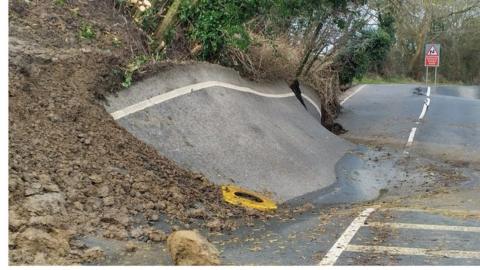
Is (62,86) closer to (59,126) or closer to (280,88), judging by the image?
(59,126)

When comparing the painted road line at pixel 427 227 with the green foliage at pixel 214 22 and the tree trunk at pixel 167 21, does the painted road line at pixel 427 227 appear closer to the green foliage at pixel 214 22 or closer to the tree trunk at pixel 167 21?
the tree trunk at pixel 167 21

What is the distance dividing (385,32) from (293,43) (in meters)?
6.49

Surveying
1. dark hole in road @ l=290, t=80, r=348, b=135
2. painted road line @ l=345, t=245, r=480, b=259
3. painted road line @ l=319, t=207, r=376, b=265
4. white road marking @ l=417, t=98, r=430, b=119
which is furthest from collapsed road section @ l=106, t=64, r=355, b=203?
white road marking @ l=417, t=98, r=430, b=119

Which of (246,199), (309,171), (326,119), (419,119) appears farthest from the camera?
(419,119)

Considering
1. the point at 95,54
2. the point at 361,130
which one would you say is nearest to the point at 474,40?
the point at 361,130

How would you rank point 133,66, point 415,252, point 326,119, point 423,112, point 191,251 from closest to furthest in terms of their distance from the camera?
point 191,251 < point 415,252 < point 133,66 < point 326,119 < point 423,112

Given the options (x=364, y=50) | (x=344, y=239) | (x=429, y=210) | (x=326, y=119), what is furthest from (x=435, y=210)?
(x=364, y=50)

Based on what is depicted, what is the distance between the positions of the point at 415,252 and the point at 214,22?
7.97m

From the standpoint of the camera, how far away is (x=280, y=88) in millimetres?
16797

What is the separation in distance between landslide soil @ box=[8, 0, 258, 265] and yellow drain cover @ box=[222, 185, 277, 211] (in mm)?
190

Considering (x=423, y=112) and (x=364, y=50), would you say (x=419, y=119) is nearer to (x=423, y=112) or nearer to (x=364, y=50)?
(x=423, y=112)

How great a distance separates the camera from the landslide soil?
6633 mm

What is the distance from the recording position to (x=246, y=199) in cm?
915

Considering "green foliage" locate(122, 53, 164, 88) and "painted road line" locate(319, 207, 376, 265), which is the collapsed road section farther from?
"painted road line" locate(319, 207, 376, 265)
